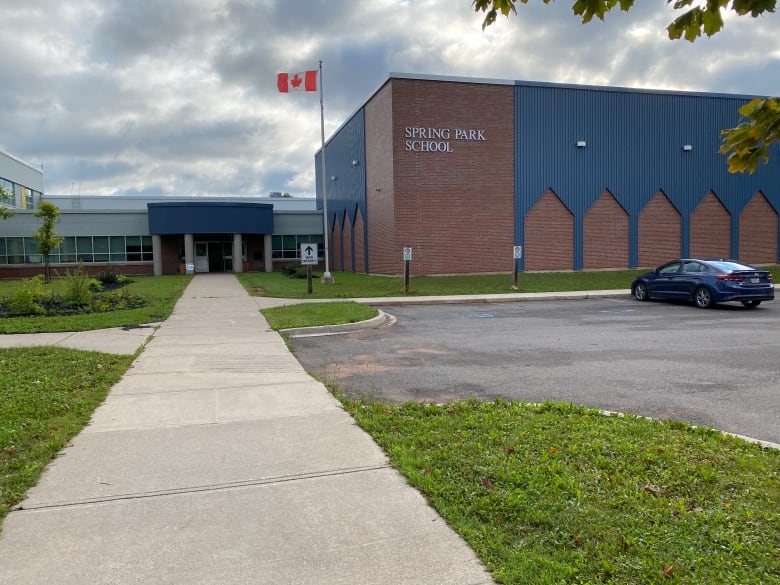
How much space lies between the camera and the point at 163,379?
8.03m

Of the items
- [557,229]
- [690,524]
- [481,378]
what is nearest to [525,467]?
[690,524]

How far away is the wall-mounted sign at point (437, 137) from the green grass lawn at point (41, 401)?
83.3ft

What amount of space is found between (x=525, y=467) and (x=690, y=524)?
118cm

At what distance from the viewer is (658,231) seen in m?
37.9

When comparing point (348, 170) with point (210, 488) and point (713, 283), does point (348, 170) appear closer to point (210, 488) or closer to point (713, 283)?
point (713, 283)

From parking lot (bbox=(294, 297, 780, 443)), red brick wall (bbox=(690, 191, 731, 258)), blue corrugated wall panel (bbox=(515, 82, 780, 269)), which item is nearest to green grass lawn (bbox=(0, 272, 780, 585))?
parking lot (bbox=(294, 297, 780, 443))

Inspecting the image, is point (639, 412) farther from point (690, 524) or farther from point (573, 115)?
point (573, 115)

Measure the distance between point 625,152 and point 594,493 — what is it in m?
36.9

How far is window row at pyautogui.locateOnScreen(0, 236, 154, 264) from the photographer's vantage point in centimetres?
4269

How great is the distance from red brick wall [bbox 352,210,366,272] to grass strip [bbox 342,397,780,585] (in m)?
35.3

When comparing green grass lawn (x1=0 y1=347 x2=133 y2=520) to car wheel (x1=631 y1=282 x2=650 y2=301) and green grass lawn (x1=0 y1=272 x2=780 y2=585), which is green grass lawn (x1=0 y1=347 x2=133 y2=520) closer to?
green grass lawn (x1=0 y1=272 x2=780 y2=585)

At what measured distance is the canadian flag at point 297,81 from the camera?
30906 millimetres

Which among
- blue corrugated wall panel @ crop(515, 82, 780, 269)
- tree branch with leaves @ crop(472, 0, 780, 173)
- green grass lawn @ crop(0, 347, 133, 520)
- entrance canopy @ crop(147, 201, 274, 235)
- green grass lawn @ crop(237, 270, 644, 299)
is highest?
blue corrugated wall panel @ crop(515, 82, 780, 269)

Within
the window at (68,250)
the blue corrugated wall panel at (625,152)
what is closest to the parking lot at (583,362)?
the blue corrugated wall panel at (625,152)
